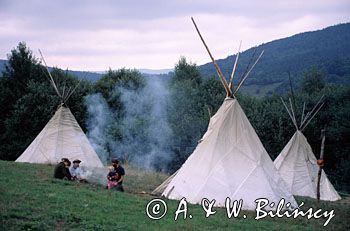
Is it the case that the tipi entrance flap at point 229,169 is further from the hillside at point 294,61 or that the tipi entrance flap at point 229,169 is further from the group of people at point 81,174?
the hillside at point 294,61

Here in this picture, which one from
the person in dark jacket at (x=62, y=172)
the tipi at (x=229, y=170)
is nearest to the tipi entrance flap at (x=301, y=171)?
the tipi at (x=229, y=170)

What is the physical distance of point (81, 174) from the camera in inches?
546

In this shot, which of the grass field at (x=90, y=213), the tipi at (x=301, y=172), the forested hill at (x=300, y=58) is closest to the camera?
the grass field at (x=90, y=213)

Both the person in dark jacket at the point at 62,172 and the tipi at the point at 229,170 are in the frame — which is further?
the person in dark jacket at the point at 62,172

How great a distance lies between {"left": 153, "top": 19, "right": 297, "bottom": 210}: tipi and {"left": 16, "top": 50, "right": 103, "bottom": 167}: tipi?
656 centimetres

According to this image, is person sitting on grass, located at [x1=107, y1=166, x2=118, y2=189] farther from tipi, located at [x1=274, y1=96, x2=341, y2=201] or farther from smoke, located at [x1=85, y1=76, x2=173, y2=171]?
smoke, located at [x1=85, y1=76, x2=173, y2=171]

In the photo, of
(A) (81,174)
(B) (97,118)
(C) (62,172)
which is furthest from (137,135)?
(C) (62,172)

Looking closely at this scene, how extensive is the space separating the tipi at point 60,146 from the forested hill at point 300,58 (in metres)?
40.9

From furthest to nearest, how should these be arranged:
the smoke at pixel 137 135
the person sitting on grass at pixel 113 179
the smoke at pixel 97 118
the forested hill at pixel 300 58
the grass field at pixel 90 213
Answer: the forested hill at pixel 300 58, the smoke at pixel 97 118, the smoke at pixel 137 135, the person sitting on grass at pixel 113 179, the grass field at pixel 90 213

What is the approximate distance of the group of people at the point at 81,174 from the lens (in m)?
12.3

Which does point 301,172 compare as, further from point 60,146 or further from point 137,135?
point 137,135

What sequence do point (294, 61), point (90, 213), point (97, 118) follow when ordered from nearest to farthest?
point (90, 213), point (97, 118), point (294, 61)

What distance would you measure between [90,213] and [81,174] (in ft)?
19.0

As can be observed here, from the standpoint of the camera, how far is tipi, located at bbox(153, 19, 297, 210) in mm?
11047
